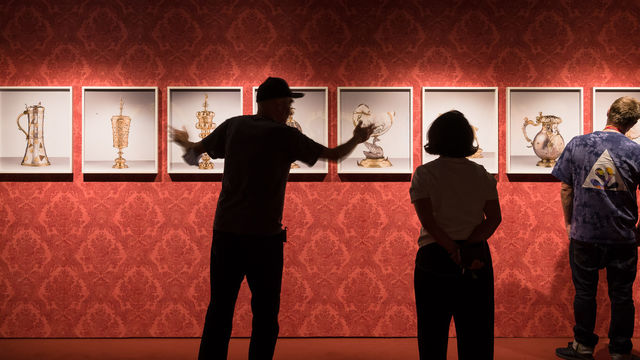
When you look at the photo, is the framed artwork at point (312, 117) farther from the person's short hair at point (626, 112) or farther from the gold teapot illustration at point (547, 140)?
the person's short hair at point (626, 112)

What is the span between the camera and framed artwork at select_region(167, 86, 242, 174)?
3182mm

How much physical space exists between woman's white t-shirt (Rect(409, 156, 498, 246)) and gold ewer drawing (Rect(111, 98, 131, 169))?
2311 millimetres

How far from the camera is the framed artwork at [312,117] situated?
3.19 meters

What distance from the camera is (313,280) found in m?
3.20

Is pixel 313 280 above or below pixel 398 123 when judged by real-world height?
below

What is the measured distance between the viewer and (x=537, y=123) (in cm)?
321

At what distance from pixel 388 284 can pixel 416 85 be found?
4.82 ft

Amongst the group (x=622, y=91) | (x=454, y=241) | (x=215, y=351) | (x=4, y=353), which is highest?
(x=622, y=91)

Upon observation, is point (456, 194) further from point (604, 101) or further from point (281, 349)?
point (604, 101)

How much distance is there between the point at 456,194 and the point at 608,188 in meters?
1.51

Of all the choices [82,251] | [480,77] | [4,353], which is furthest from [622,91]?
[4,353]

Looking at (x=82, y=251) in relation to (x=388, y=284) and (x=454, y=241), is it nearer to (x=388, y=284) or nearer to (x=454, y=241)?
(x=388, y=284)

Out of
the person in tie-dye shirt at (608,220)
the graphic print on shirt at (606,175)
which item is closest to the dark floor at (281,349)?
the person in tie-dye shirt at (608,220)

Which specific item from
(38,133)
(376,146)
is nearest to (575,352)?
(376,146)
